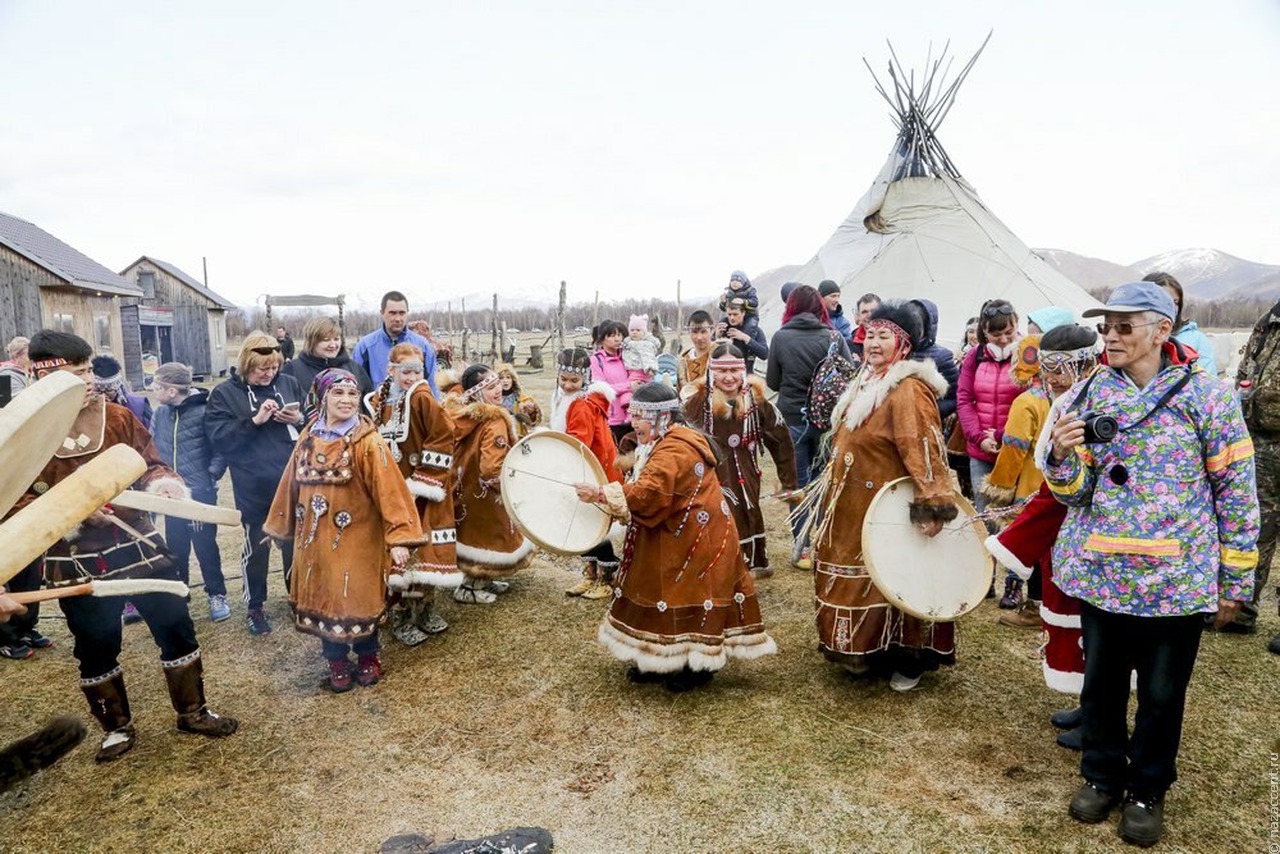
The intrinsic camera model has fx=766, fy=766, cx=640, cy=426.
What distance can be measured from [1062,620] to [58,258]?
2267 centimetres

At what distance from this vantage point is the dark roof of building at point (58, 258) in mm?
16672

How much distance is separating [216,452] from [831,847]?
167 inches

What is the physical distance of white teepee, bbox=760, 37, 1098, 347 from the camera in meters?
12.9

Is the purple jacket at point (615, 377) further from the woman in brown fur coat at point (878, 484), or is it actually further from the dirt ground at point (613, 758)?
the woman in brown fur coat at point (878, 484)

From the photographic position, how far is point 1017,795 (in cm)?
301

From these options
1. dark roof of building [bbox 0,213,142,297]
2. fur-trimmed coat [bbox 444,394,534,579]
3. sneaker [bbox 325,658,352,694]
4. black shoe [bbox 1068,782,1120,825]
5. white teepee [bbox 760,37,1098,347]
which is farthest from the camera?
dark roof of building [bbox 0,213,142,297]

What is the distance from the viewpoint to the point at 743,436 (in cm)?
510

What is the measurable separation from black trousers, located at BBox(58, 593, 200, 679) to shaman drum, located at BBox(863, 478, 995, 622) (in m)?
3.07

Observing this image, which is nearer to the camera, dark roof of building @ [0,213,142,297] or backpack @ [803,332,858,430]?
backpack @ [803,332,858,430]

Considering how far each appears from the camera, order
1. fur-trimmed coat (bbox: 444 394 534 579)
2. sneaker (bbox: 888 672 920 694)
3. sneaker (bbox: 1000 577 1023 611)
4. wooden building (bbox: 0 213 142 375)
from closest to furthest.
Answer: sneaker (bbox: 888 672 920 694), sneaker (bbox: 1000 577 1023 611), fur-trimmed coat (bbox: 444 394 534 579), wooden building (bbox: 0 213 142 375)

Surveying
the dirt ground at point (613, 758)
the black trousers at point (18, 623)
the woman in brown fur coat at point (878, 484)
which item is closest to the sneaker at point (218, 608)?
the dirt ground at point (613, 758)

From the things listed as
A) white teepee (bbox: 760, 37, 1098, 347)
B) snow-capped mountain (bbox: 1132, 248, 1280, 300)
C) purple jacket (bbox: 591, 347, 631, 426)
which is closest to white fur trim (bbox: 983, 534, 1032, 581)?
purple jacket (bbox: 591, 347, 631, 426)

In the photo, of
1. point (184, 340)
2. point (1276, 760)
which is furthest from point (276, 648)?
point (184, 340)

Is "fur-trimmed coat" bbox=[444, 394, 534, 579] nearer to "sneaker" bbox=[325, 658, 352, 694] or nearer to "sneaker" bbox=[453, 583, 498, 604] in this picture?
"sneaker" bbox=[453, 583, 498, 604]
